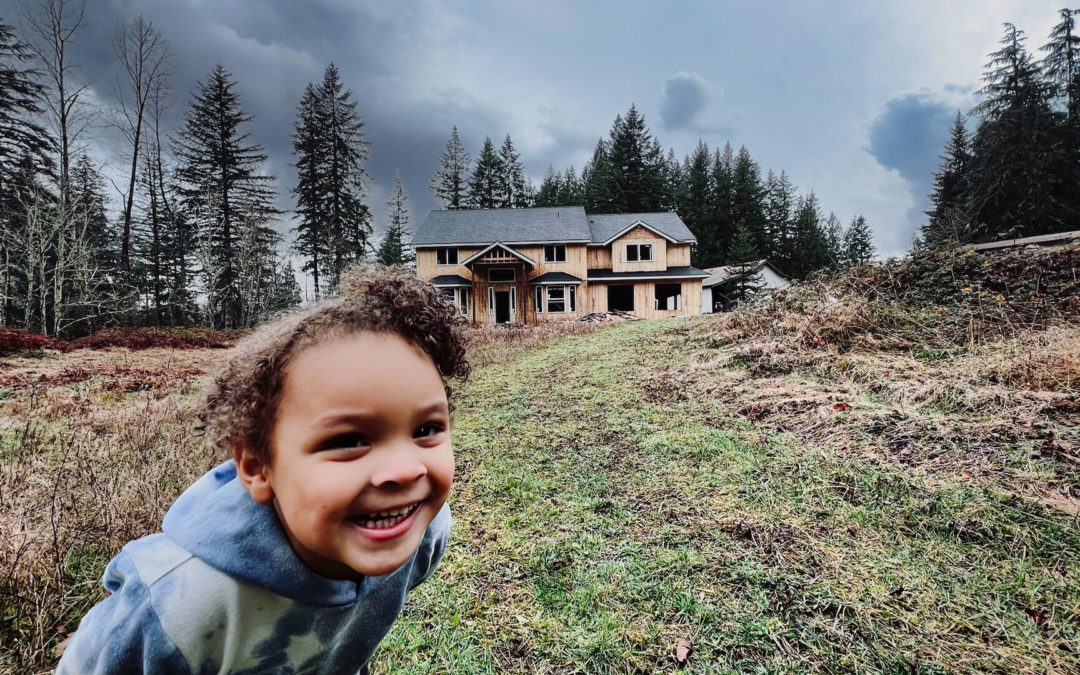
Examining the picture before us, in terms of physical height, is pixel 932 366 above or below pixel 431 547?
above

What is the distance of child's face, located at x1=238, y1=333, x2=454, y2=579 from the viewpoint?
89cm

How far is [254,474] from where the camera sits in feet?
3.43

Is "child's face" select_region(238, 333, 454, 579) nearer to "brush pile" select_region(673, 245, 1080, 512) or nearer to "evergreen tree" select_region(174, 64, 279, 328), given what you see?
"brush pile" select_region(673, 245, 1080, 512)

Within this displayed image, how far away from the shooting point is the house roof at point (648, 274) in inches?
1040

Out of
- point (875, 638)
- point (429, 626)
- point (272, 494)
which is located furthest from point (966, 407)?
point (272, 494)

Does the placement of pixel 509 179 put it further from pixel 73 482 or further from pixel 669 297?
pixel 73 482

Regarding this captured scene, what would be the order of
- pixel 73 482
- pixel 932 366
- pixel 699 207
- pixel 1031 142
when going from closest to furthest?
pixel 73 482
pixel 932 366
pixel 1031 142
pixel 699 207

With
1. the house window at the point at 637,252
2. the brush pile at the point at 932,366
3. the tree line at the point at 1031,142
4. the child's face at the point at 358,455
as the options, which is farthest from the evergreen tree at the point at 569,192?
the child's face at the point at 358,455

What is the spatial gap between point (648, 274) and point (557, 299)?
5.79 meters

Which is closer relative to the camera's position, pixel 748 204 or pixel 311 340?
pixel 311 340

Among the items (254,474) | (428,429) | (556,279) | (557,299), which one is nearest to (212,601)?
(254,474)

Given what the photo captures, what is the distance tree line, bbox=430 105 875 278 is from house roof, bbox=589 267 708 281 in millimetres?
16147

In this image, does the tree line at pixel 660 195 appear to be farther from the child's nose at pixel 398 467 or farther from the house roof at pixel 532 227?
the child's nose at pixel 398 467

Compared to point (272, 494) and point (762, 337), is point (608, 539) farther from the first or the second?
point (762, 337)
